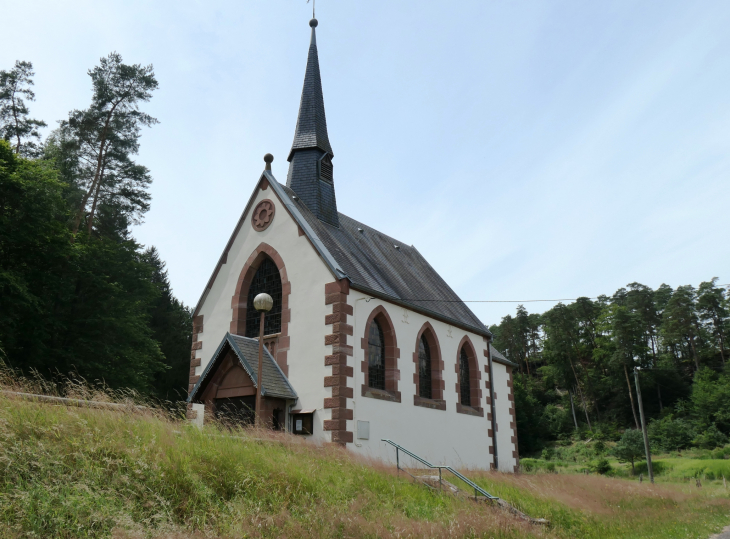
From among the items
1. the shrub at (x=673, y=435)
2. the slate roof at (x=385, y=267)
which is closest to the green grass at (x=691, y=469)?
the shrub at (x=673, y=435)

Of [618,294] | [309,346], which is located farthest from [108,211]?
[618,294]

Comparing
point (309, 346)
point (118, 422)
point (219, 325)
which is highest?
point (219, 325)

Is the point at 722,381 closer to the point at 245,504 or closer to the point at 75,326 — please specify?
the point at 75,326

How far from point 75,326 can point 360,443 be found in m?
17.0

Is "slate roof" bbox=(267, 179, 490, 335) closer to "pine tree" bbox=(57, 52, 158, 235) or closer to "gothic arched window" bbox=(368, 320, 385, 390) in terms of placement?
"gothic arched window" bbox=(368, 320, 385, 390)

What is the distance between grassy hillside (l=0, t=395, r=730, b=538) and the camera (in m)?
6.29

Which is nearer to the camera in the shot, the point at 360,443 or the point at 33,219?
the point at 360,443

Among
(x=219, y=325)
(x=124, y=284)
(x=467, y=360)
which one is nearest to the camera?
(x=219, y=325)

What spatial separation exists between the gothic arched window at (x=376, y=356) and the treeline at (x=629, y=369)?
48127 millimetres

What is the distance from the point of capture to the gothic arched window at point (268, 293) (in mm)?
17000

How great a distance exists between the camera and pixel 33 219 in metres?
22.5

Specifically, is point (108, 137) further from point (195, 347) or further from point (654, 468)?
point (654, 468)

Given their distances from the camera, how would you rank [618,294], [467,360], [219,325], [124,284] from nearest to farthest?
[219,325] → [467,360] → [124,284] → [618,294]

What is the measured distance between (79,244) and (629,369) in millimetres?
62118
